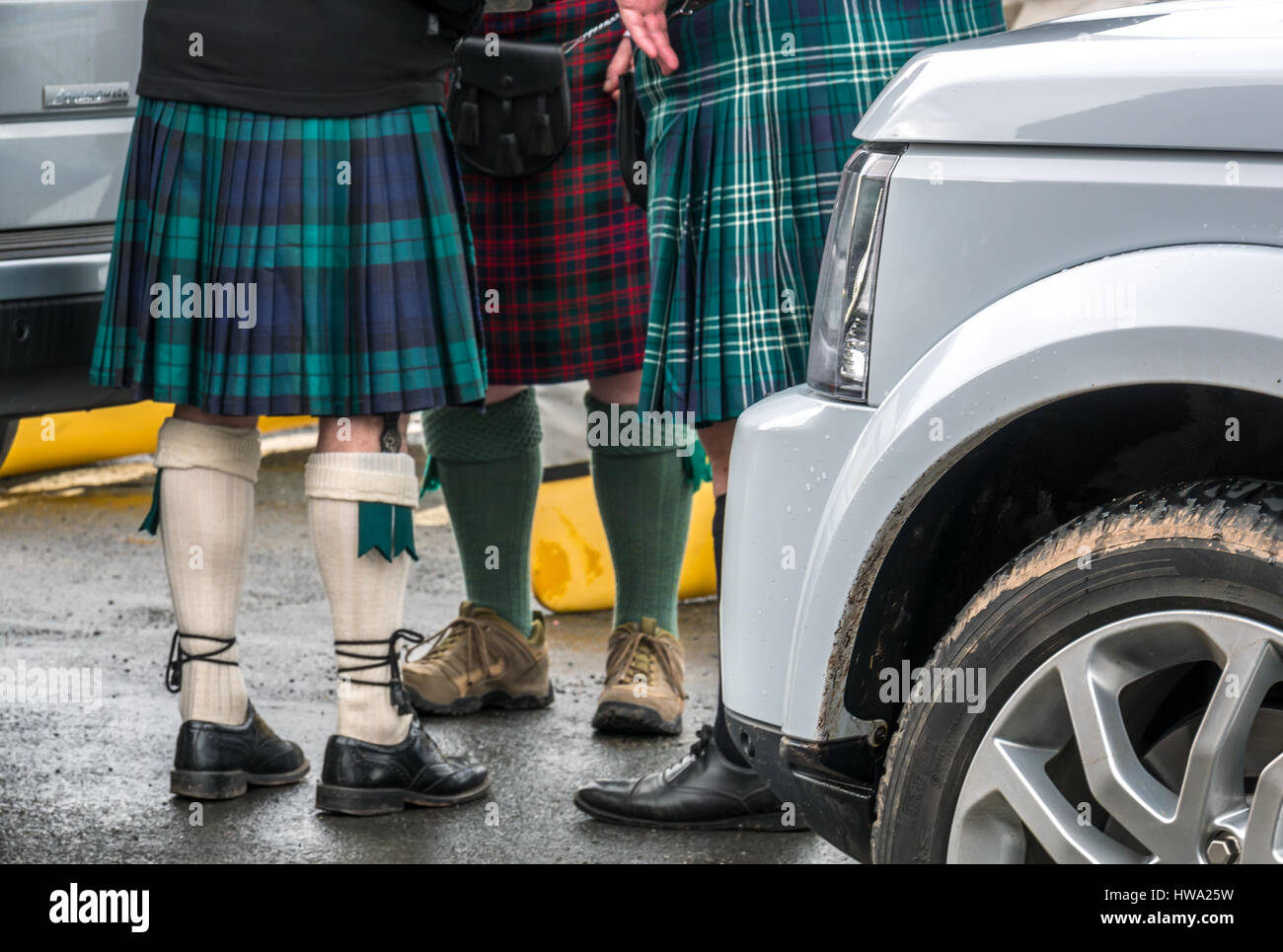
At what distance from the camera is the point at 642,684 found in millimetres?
2941

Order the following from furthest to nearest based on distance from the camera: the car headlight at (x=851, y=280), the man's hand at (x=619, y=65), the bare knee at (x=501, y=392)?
the bare knee at (x=501, y=392)
the man's hand at (x=619, y=65)
the car headlight at (x=851, y=280)

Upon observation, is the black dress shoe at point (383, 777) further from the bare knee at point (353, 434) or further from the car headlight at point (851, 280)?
the car headlight at point (851, 280)

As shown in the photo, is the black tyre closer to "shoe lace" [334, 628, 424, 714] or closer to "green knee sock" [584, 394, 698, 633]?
"shoe lace" [334, 628, 424, 714]

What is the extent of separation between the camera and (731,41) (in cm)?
222

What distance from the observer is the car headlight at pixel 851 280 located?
4.92 ft

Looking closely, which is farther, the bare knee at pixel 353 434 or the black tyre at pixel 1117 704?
the bare knee at pixel 353 434

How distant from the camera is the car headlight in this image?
1501mm

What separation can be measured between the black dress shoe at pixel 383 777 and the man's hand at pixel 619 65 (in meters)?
1.21

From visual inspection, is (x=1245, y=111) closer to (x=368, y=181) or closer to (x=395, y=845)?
(x=368, y=181)

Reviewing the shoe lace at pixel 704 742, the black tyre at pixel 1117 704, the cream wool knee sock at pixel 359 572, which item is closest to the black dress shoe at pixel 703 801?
the shoe lace at pixel 704 742

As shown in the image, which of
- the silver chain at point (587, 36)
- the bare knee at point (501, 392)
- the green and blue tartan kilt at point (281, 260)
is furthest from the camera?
the bare knee at point (501, 392)

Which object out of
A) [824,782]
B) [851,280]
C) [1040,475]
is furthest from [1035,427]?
[824,782]

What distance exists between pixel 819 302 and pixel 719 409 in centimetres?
64

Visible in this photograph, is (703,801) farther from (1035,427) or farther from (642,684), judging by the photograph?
(1035,427)
